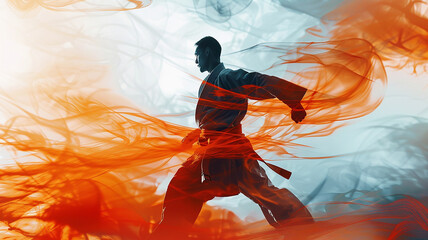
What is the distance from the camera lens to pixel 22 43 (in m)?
2.22

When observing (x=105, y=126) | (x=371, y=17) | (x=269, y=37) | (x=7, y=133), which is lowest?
(x=7, y=133)

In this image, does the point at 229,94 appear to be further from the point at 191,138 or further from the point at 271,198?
the point at 271,198

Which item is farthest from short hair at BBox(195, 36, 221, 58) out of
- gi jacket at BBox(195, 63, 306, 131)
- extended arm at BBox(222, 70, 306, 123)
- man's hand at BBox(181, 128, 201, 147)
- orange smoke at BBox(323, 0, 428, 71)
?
orange smoke at BBox(323, 0, 428, 71)

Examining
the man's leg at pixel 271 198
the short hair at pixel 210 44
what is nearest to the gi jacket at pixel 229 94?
the short hair at pixel 210 44

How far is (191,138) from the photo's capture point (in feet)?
6.15

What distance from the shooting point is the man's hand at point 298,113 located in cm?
163

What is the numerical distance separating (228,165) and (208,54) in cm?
61

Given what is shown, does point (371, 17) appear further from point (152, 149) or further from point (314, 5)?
point (152, 149)

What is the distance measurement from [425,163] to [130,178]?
6.13ft

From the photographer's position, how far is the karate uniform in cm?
165

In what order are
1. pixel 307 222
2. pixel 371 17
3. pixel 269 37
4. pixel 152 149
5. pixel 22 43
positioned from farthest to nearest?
pixel 269 37 < pixel 22 43 < pixel 371 17 < pixel 152 149 < pixel 307 222

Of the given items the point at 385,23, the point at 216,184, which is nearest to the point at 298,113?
the point at 216,184

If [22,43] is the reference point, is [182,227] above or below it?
below

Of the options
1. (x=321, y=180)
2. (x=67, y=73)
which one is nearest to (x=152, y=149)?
(x=67, y=73)
